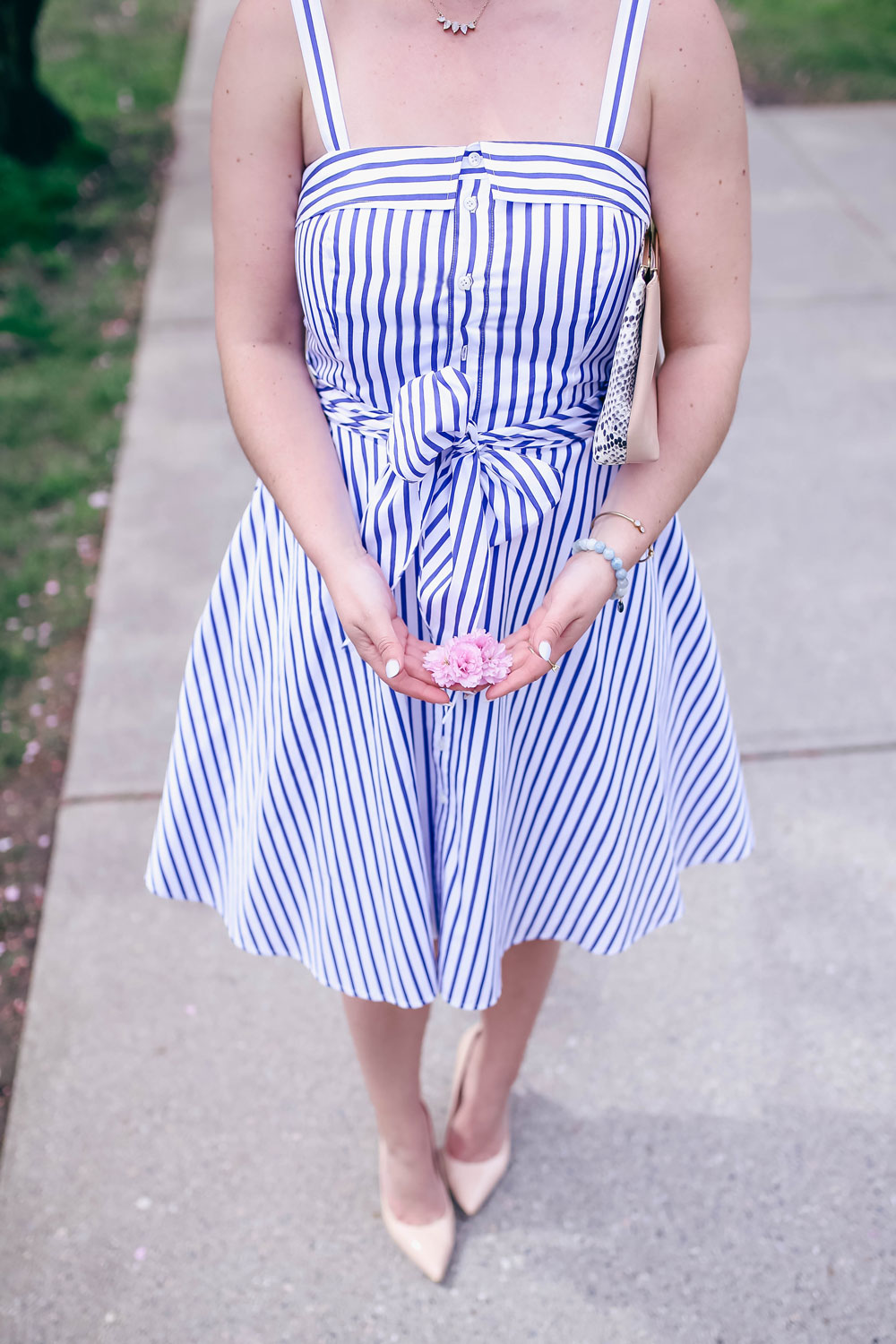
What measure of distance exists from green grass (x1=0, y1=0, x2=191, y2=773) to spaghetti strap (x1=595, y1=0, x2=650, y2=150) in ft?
7.03

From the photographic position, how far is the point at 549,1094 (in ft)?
A: 6.84

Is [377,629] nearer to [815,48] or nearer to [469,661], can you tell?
[469,661]

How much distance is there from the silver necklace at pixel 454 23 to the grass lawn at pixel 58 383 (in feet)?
6.23

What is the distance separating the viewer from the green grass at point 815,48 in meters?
6.29

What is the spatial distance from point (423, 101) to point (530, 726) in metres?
0.74

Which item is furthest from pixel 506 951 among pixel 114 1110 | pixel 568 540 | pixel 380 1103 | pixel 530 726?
pixel 114 1110

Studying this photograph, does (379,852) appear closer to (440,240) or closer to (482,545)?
(482,545)

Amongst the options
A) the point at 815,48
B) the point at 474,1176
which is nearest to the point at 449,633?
the point at 474,1176

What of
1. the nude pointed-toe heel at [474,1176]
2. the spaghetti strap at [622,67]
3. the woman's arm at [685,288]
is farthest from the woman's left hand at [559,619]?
the nude pointed-toe heel at [474,1176]

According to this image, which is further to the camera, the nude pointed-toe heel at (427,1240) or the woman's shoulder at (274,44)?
the nude pointed-toe heel at (427,1240)

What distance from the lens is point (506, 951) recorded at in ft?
5.74

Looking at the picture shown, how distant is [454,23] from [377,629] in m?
0.65

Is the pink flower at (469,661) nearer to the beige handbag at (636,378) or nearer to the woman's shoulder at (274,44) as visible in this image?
the beige handbag at (636,378)

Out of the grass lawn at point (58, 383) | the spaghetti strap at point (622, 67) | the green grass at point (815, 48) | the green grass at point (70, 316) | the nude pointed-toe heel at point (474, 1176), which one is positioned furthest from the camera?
the green grass at point (815, 48)
